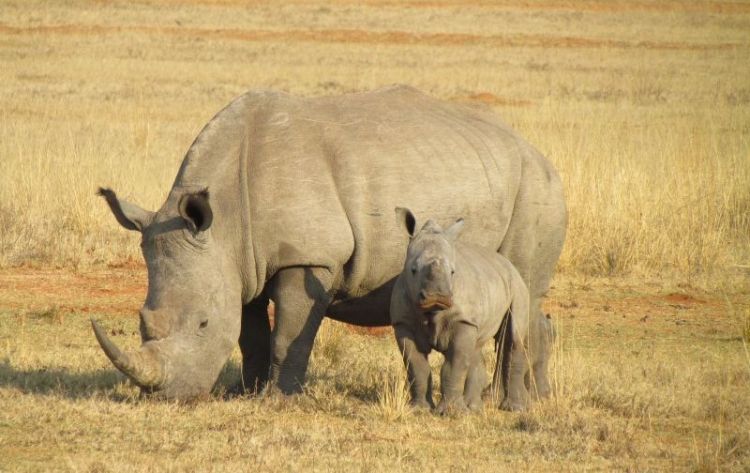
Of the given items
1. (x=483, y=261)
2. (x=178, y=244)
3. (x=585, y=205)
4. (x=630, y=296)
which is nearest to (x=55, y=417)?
(x=178, y=244)

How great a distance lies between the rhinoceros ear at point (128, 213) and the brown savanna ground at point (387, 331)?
3.48ft

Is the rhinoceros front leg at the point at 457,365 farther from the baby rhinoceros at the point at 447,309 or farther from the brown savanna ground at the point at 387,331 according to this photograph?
the brown savanna ground at the point at 387,331

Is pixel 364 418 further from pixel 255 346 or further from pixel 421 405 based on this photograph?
pixel 255 346

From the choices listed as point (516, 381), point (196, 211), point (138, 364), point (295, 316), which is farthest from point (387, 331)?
point (138, 364)

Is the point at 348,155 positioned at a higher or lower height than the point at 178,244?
higher

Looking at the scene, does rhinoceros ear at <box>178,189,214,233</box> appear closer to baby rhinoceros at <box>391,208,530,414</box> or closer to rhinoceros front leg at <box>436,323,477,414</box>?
baby rhinoceros at <box>391,208,530,414</box>

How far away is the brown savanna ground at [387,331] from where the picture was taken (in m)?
7.20

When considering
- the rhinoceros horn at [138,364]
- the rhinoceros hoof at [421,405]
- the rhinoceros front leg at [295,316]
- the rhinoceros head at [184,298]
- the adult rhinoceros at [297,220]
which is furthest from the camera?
the rhinoceros front leg at [295,316]

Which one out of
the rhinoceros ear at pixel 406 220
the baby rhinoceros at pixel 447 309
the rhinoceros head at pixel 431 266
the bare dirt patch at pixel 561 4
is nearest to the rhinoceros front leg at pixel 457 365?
the baby rhinoceros at pixel 447 309

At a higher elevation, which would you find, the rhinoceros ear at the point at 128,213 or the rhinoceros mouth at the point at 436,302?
the rhinoceros ear at the point at 128,213

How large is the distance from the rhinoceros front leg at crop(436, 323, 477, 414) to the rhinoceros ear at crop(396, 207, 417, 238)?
0.66m

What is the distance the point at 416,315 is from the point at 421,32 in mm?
39140

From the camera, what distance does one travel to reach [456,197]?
845 centimetres

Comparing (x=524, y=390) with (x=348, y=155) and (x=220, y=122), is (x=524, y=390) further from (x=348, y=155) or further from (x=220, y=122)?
(x=220, y=122)
